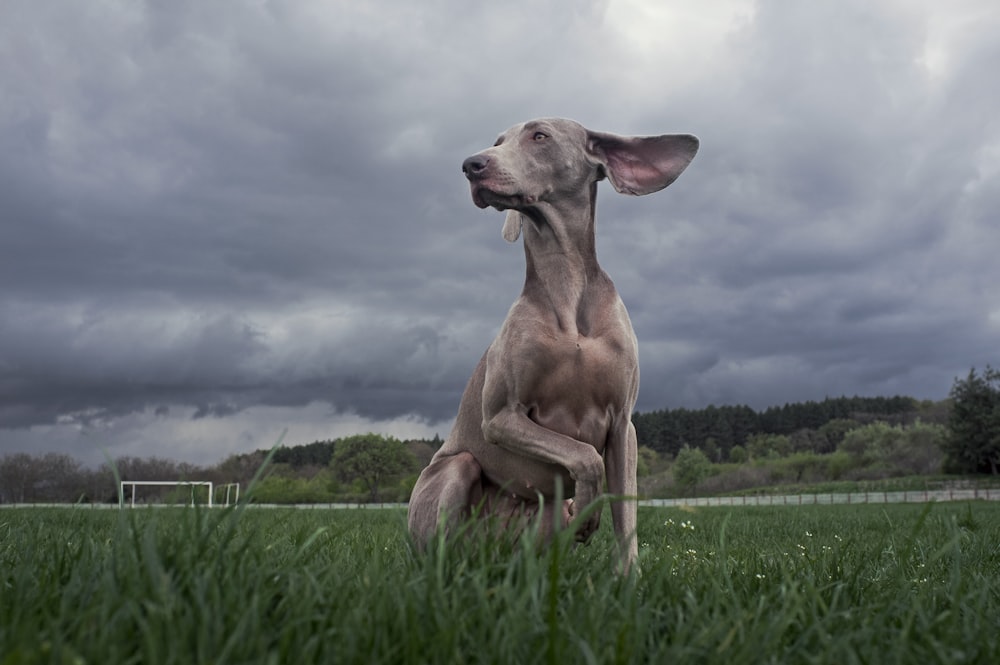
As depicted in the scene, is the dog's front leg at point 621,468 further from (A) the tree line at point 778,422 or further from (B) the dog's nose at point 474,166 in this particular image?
(A) the tree line at point 778,422

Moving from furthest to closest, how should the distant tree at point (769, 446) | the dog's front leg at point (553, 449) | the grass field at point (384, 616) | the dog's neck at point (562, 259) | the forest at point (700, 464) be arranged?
the distant tree at point (769, 446), the forest at point (700, 464), the dog's neck at point (562, 259), the dog's front leg at point (553, 449), the grass field at point (384, 616)

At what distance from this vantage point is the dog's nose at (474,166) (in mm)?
4305

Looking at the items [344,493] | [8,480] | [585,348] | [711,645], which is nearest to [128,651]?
[711,645]

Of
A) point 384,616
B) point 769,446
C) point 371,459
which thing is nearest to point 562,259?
point 384,616

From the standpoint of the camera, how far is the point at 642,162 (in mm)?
4957

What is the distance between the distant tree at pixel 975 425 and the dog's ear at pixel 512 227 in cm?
7069

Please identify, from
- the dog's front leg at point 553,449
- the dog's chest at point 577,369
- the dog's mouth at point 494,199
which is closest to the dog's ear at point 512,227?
the dog's mouth at point 494,199

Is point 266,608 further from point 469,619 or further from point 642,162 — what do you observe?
point 642,162

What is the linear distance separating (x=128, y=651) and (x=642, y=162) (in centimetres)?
395

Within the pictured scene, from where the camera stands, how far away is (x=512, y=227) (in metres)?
5.19

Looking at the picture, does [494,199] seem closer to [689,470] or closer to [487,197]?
[487,197]

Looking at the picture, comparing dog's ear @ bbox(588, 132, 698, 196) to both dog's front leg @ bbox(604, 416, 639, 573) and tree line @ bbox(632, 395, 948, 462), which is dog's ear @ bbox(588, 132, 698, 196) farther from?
tree line @ bbox(632, 395, 948, 462)

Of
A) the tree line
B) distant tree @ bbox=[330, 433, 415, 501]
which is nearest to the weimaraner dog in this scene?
distant tree @ bbox=[330, 433, 415, 501]

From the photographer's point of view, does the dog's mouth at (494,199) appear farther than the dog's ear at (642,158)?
No
